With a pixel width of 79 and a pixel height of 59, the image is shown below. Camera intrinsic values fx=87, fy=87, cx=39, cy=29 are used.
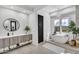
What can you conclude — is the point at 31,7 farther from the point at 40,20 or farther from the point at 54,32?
the point at 54,32

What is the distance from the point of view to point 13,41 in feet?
7.94

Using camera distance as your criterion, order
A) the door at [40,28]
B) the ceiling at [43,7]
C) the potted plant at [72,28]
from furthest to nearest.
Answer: the door at [40,28] → the ceiling at [43,7] → the potted plant at [72,28]

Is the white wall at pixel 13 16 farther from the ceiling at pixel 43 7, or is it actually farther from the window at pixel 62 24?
the window at pixel 62 24

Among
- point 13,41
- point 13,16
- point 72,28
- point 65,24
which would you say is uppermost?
point 13,16

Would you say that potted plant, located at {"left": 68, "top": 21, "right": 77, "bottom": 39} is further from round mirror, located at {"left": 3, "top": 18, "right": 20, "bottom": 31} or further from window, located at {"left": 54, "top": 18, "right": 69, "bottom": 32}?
round mirror, located at {"left": 3, "top": 18, "right": 20, "bottom": 31}

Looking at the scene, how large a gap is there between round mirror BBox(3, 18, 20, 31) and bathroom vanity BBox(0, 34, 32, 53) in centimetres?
22

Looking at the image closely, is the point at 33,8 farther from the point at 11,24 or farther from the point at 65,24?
the point at 65,24

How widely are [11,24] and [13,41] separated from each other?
1.56ft

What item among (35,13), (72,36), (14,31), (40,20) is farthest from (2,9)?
(72,36)

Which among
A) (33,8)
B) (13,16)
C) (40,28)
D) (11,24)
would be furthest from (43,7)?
(11,24)

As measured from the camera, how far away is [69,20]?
2.28 metres

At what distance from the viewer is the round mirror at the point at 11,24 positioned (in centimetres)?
234

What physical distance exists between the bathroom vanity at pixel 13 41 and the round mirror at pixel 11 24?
22 centimetres

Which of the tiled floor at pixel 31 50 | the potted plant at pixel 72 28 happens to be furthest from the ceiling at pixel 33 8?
the tiled floor at pixel 31 50
